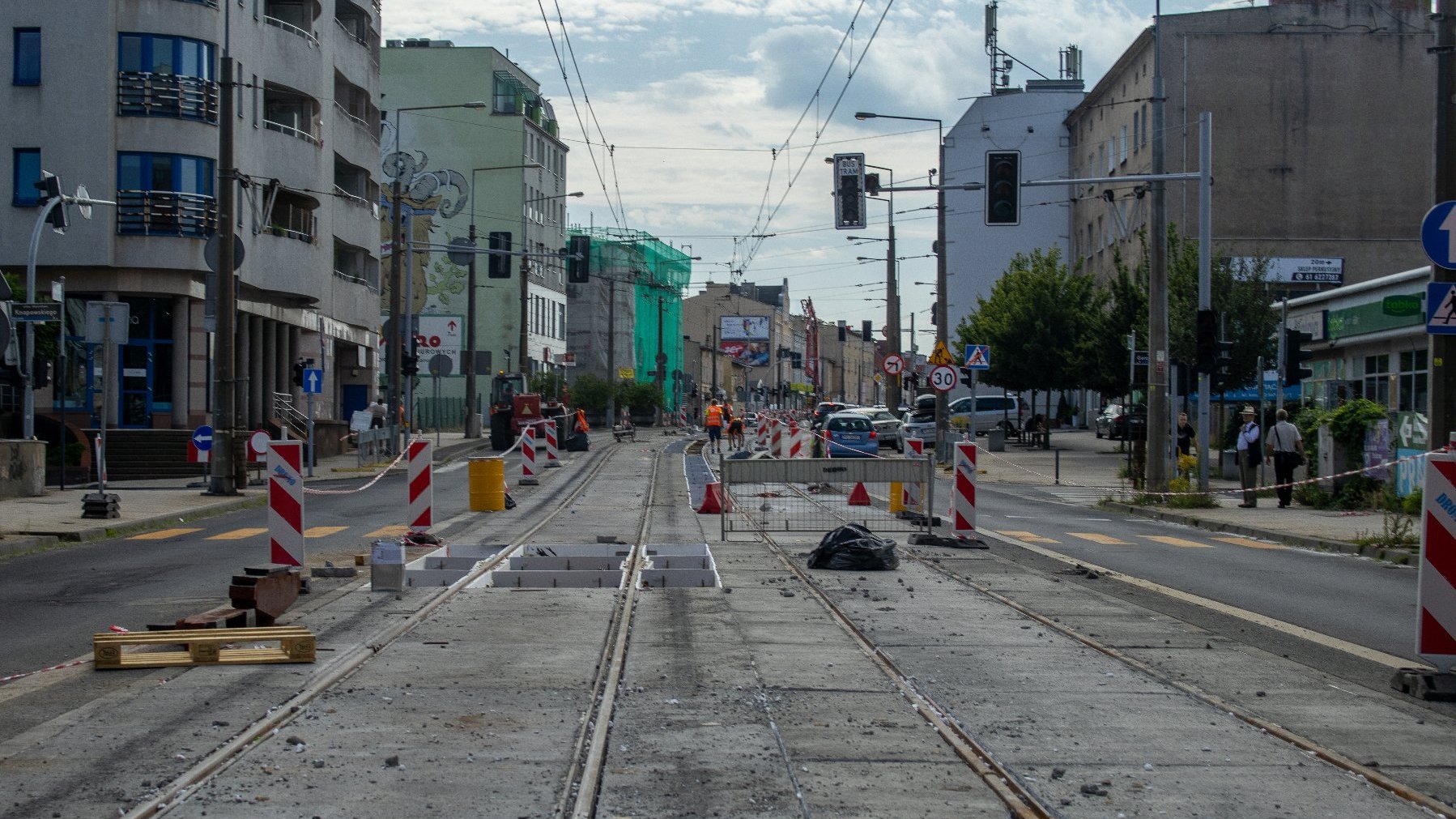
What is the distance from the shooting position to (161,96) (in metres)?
36.6

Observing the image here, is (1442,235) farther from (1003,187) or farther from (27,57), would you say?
(27,57)

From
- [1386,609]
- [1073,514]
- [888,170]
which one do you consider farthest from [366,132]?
[1386,609]

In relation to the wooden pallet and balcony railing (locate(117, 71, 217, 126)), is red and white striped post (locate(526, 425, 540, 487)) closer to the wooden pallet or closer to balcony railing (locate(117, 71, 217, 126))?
balcony railing (locate(117, 71, 217, 126))

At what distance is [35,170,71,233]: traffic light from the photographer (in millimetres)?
27755

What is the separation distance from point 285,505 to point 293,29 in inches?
1347

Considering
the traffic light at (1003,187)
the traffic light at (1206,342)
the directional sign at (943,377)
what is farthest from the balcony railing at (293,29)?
the traffic light at (1206,342)

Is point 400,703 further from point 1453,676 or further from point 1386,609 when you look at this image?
point 1386,609

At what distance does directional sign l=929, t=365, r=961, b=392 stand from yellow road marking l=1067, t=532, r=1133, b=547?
15.9 metres

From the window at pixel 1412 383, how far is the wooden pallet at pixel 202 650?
72.0 feet

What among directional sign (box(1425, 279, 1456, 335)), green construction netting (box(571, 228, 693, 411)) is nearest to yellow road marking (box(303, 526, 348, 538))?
directional sign (box(1425, 279, 1456, 335))

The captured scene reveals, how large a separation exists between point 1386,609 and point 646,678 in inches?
289

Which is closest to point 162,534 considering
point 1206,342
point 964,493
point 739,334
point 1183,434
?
point 964,493

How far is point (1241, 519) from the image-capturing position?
2297 cm

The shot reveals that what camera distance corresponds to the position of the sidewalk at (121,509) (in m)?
18.0
